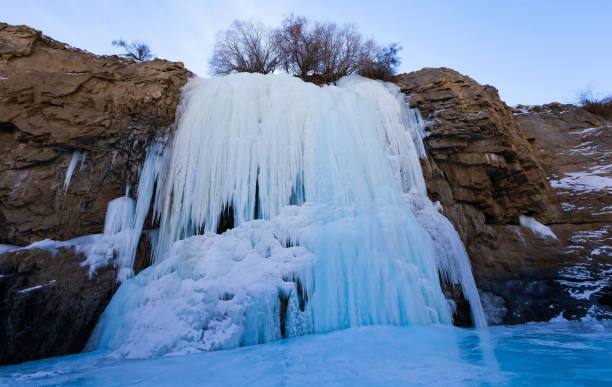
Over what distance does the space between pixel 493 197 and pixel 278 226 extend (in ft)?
16.7

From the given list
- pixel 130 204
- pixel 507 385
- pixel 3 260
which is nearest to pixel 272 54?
pixel 130 204

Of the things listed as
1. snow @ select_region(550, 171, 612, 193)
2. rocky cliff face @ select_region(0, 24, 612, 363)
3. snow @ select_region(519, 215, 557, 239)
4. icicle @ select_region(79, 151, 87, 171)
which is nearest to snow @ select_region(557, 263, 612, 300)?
rocky cliff face @ select_region(0, 24, 612, 363)

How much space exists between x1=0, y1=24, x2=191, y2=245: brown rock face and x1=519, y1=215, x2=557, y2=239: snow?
7.49m

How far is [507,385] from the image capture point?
195 centimetres

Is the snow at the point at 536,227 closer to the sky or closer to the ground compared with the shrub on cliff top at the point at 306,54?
closer to the ground

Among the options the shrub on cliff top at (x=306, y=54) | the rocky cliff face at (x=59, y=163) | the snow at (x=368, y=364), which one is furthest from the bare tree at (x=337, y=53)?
the snow at (x=368, y=364)

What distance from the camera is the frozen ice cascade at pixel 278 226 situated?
4.09 metres

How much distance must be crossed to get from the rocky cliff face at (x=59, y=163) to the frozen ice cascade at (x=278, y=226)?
33cm

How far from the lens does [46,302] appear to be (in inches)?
176

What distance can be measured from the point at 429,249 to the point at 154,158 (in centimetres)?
463

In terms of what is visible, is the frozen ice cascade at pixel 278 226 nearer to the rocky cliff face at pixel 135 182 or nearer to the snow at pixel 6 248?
the rocky cliff face at pixel 135 182

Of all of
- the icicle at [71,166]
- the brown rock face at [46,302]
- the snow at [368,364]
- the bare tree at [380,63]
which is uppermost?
the bare tree at [380,63]

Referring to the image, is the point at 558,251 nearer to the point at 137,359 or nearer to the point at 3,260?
the point at 137,359

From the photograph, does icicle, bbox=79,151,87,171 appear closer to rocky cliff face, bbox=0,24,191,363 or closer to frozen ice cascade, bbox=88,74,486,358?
rocky cliff face, bbox=0,24,191,363
